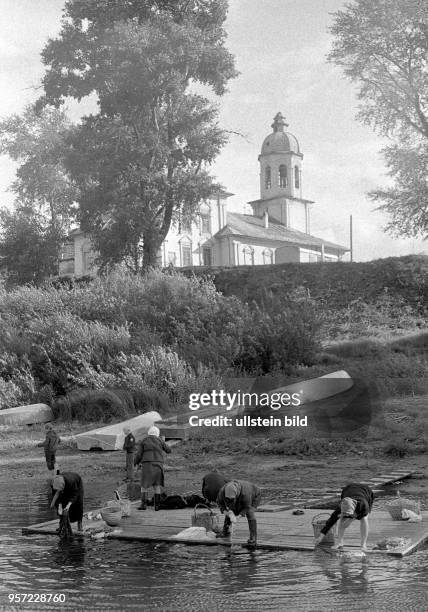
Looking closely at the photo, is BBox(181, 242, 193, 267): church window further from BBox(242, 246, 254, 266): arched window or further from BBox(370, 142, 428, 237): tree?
BBox(370, 142, 428, 237): tree

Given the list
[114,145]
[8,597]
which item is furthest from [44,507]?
[114,145]

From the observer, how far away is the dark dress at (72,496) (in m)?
13.5

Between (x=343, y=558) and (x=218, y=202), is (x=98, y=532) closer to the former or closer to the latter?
(x=343, y=558)

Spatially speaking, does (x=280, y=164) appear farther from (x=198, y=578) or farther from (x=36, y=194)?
(x=198, y=578)

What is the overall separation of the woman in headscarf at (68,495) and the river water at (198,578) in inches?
20.1

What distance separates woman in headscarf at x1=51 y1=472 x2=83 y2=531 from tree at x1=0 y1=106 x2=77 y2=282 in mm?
41275

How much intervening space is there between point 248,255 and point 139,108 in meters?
33.3

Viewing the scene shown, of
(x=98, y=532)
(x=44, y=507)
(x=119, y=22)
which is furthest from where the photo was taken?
(x=119, y=22)

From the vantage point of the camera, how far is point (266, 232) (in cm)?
8094

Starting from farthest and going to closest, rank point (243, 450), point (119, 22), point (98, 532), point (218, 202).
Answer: point (218, 202), point (119, 22), point (243, 450), point (98, 532)

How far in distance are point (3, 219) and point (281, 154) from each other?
4716 centimetres

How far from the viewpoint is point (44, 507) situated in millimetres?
16625

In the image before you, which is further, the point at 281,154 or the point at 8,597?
the point at 281,154

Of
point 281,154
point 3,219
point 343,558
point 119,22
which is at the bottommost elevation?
point 343,558
